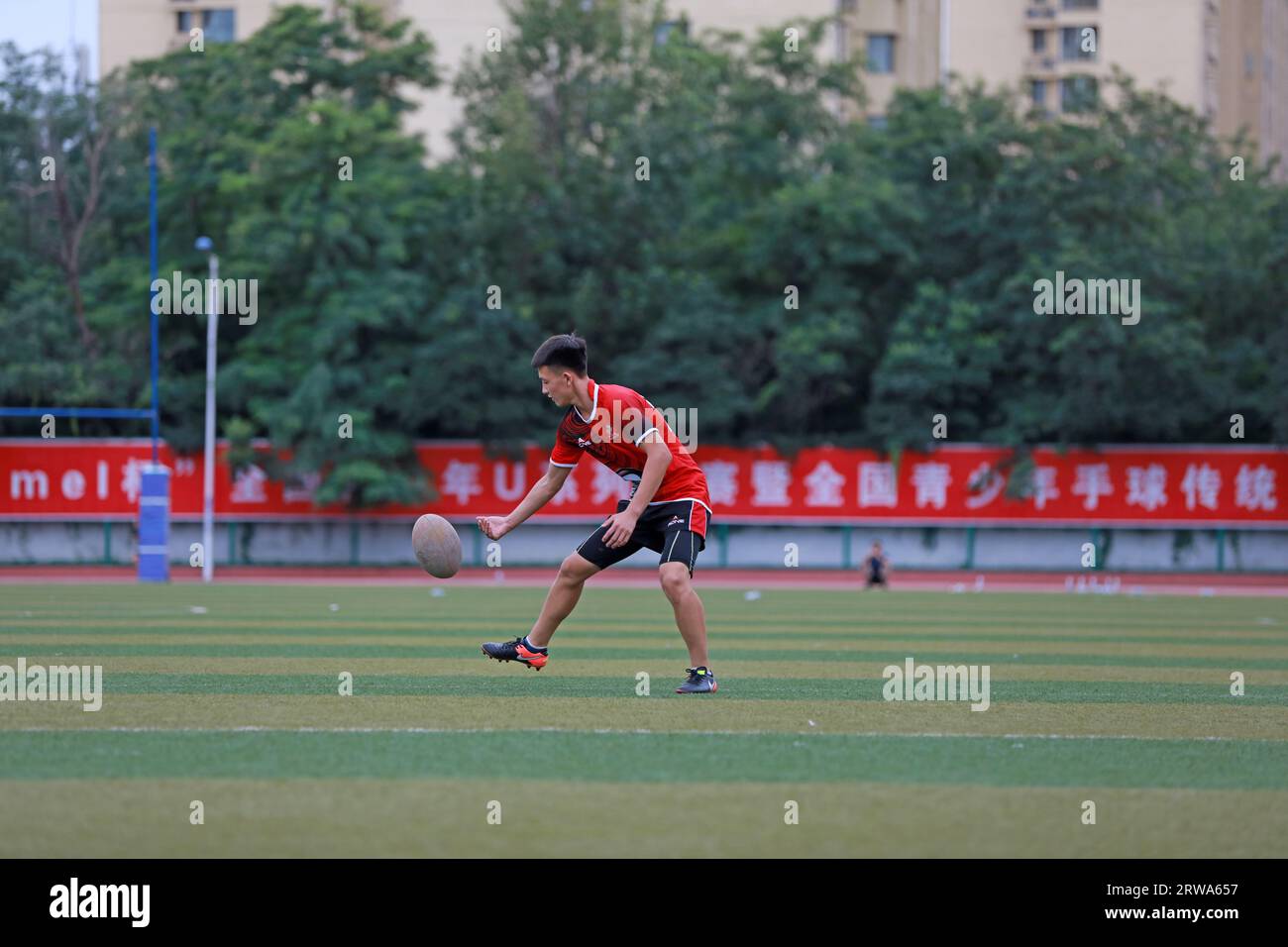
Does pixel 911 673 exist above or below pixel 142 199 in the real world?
below

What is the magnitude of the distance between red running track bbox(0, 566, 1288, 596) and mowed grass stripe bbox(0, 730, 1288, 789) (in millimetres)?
27584

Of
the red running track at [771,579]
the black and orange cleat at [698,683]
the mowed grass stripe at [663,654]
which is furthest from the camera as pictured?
the red running track at [771,579]

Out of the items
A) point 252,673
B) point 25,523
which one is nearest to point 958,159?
point 25,523

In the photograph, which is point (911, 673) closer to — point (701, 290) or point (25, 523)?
point (701, 290)

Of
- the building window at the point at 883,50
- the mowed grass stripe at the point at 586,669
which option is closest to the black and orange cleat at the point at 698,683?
the mowed grass stripe at the point at 586,669

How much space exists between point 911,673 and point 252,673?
483 centimetres

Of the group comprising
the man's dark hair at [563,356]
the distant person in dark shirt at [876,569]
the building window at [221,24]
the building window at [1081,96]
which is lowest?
the distant person in dark shirt at [876,569]

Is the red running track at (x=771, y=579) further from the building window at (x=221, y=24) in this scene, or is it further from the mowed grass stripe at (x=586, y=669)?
the building window at (x=221, y=24)

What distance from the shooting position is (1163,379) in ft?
136

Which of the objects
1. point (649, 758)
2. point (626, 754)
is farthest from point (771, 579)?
point (649, 758)

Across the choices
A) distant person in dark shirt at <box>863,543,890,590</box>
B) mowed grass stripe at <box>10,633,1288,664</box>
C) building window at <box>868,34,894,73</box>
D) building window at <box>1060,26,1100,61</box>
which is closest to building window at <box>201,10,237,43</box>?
building window at <box>868,34,894,73</box>

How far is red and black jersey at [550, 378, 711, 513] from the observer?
10.6 meters

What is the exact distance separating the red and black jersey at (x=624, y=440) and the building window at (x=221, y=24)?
55.6 m

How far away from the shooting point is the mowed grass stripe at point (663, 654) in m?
14.8
